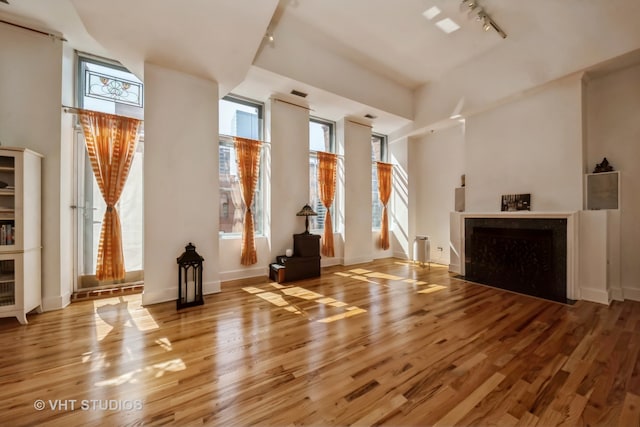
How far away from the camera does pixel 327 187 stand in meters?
5.18

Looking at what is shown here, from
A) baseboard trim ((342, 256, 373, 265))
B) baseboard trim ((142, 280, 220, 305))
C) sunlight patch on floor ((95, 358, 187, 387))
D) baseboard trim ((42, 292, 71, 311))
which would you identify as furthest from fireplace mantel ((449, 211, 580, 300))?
baseboard trim ((42, 292, 71, 311))

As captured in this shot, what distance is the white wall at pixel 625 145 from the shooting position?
3.17 m

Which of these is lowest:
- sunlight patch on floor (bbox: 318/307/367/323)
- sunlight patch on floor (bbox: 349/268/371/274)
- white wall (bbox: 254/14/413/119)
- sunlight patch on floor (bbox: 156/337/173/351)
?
sunlight patch on floor (bbox: 349/268/371/274)

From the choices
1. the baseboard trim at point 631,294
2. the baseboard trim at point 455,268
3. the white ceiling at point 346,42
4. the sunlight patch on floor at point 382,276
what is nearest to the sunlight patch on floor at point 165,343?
the white ceiling at point 346,42

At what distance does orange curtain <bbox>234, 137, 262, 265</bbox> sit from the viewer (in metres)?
4.12

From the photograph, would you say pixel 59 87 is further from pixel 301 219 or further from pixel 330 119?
pixel 330 119

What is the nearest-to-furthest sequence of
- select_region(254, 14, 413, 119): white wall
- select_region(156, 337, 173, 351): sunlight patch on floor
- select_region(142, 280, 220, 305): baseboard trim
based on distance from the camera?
select_region(156, 337, 173, 351): sunlight patch on floor
select_region(142, 280, 220, 305): baseboard trim
select_region(254, 14, 413, 119): white wall

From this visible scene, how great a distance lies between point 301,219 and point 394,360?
10.6 feet

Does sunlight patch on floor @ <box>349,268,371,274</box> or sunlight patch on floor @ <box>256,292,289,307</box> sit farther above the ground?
sunlight patch on floor @ <box>256,292,289,307</box>

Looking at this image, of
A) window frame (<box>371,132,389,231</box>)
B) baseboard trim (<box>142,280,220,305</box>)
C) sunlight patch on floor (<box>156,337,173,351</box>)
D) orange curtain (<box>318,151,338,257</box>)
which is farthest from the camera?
window frame (<box>371,132,389,231</box>)

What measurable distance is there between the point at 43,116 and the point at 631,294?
7650mm

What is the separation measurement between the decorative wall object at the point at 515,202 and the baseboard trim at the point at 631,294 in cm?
147

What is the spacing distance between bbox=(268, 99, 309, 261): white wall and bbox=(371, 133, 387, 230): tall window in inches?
79.3

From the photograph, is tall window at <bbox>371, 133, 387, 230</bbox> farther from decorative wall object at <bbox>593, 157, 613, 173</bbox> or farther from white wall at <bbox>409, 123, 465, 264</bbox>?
decorative wall object at <bbox>593, 157, 613, 173</bbox>
